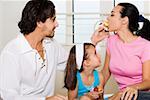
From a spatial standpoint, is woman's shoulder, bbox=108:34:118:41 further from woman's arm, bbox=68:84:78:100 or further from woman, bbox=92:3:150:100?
woman's arm, bbox=68:84:78:100

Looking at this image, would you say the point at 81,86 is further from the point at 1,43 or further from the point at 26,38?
the point at 1,43

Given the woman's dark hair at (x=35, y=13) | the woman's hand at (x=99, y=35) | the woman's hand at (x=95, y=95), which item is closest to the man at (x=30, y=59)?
the woman's dark hair at (x=35, y=13)

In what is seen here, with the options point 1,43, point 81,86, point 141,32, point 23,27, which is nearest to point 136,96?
point 81,86

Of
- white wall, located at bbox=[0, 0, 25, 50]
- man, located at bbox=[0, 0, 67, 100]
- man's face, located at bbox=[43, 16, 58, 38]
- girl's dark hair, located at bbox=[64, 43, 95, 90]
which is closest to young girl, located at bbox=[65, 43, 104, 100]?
girl's dark hair, located at bbox=[64, 43, 95, 90]

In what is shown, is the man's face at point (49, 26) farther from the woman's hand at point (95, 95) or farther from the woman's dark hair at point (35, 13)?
the woman's hand at point (95, 95)

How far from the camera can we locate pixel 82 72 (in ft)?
6.29

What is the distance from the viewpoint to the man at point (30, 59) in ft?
5.31

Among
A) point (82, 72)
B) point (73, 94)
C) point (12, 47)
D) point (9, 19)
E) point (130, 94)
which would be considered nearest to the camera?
point (130, 94)

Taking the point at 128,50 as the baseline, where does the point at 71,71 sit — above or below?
below

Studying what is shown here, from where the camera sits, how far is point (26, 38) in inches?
68.9

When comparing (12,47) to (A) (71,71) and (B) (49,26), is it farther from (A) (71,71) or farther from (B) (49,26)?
(A) (71,71)

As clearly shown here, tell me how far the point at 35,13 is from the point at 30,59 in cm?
26

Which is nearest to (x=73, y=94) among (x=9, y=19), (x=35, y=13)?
(x=35, y=13)

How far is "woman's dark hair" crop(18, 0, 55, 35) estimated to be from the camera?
1.70m
